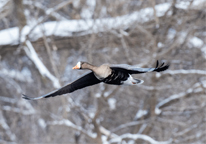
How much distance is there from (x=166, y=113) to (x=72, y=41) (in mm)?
2460

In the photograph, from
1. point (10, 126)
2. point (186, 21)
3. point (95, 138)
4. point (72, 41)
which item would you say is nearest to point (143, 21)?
point (186, 21)

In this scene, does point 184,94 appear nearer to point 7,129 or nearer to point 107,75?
point 107,75

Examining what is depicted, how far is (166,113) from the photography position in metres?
5.82

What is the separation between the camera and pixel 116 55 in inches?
198

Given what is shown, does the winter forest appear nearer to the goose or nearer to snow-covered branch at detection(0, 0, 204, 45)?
snow-covered branch at detection(0, 0, 204, 45)

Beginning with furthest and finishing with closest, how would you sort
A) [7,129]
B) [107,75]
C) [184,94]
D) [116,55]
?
[7,129] < [116,55] < [184,94] < [107,75]

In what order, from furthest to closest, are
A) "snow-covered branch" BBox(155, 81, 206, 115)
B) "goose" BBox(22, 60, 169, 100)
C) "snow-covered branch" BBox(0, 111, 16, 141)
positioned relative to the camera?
"snow-covered branch" BBox(0, 111, 16, 141) < "snow-covered branch" BBox(155, 81, 206, 115) < "goose" BBox(22, 60, 169, 100)

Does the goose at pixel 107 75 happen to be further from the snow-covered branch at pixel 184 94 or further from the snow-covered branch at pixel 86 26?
the snow-covered branch at pixel 184 94

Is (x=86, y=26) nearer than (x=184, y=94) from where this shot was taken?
Yes

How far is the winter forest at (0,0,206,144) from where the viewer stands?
13.6 ft

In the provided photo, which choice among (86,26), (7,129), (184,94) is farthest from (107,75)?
(7,129)

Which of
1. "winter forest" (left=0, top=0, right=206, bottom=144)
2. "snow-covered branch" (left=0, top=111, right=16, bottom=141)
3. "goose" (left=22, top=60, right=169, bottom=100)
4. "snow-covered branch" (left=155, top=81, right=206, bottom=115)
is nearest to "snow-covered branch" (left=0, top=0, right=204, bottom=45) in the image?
"winter forest" (left=0, top=0, right=206, bottom=144)

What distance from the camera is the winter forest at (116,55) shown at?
4.15 metres

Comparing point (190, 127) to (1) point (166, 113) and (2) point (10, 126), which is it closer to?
(1) point (166, 113)
